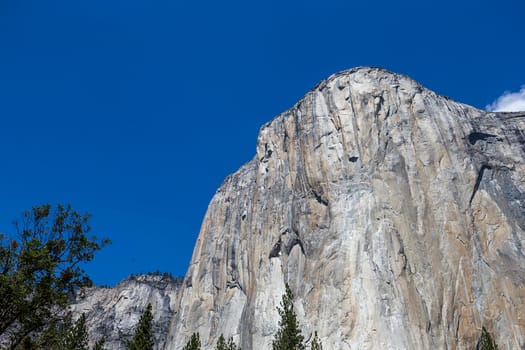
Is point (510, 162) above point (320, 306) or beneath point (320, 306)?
above

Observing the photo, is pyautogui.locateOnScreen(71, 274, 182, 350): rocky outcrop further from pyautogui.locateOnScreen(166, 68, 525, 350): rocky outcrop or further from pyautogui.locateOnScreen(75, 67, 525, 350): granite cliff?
pyautogui.locateOnScreen(75, 67, 525, 350): granite cliff

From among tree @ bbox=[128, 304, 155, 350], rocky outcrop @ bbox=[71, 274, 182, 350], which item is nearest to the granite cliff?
tree @ bbox=[128, 304, 155, 350]

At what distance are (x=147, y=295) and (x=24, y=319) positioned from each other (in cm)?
9069

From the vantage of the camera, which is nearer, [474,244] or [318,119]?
[474,244]

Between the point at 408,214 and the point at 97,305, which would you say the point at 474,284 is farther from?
the point at 97,305

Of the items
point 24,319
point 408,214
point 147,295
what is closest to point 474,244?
point 408,214

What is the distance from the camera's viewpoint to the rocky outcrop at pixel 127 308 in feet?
325

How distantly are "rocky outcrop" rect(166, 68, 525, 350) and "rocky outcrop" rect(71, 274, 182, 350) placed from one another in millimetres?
22496

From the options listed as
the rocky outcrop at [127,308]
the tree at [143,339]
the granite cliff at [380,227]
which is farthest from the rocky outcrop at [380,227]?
the rocky outcrop at [127,308]

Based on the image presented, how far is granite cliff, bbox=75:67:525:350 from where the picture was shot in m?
52.3

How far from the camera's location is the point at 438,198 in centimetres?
5919

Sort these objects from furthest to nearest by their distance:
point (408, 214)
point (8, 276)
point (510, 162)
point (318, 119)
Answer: point (318, 119)
point (510, 162)
point (408, 214)
point (8, 276)

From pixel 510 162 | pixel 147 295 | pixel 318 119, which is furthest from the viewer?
pixel 147 295

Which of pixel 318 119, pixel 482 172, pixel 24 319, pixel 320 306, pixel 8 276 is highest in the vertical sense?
pixel 318 119
